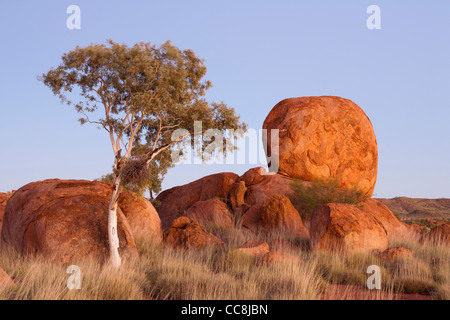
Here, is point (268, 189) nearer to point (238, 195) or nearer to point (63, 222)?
point (238, 195)

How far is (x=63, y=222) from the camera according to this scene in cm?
1315

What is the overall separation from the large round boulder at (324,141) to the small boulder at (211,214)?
15.6 feet

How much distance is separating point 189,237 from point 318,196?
857cm

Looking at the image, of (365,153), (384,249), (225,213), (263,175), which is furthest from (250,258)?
(365,153)

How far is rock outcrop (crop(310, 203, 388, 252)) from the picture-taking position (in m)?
13.8

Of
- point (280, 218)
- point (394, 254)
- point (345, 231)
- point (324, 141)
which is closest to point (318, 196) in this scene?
point (280, 218)

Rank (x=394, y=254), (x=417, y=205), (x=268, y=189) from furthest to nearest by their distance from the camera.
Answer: (x=417, y=205) → (x=268, y=189) → (x=394, y=254)

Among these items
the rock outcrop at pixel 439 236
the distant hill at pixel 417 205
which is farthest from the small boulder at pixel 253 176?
the distant hill at pixel 417 205

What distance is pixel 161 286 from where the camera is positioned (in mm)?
9969

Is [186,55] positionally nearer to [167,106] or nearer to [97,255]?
[167,106]

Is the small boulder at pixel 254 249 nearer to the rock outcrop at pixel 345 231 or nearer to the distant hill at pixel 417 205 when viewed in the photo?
the rock outcrop at pixel 345 231

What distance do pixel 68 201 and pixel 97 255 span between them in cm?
220

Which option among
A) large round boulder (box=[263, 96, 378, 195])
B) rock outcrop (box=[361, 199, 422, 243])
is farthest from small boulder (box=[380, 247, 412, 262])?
large round boulder (box=[263, 96, 378, 195])

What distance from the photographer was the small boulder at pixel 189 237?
15.0 metres
